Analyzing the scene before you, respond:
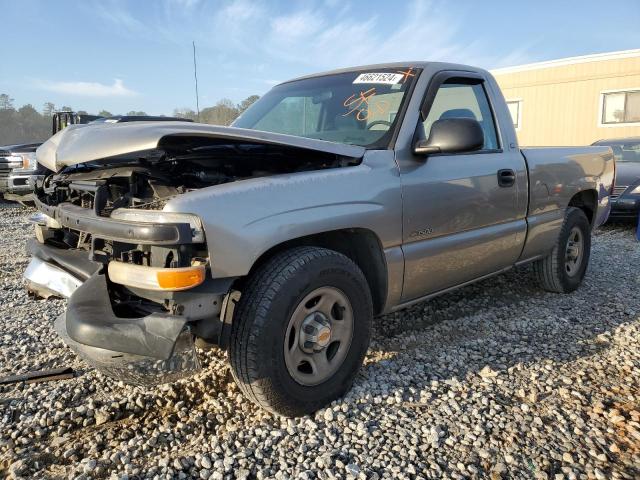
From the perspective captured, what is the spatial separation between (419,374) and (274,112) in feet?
7.07

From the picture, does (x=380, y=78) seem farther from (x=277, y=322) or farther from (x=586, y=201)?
(x=586, y=201)

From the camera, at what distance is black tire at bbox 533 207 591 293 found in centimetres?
450

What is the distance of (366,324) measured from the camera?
2721mm

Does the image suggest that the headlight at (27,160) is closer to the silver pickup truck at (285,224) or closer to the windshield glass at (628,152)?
the silver pickup truck at (285,224)

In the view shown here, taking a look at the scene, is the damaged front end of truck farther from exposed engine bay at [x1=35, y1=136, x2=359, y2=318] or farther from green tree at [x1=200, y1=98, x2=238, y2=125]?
green tree at [x1=200, y1=98, x2=238, y2=125]

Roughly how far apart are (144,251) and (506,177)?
2.59 meters

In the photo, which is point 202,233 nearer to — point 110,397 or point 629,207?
point 110,397

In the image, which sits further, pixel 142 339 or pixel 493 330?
pixel 493 330

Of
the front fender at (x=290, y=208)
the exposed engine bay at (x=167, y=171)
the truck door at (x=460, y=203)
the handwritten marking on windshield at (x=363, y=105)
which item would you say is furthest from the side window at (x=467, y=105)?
the exposed engine bay at (x=167, y=171)

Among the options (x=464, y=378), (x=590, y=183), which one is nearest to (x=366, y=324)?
(x=464, y=378)

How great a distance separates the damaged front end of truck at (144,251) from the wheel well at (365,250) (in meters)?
0.40

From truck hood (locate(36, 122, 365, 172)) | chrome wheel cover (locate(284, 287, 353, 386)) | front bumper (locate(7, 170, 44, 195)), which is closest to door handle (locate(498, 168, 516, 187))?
truck hood (locate(36, 122, 365, 172))

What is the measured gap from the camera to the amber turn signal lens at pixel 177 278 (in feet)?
6.69

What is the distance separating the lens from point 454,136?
2.80m
